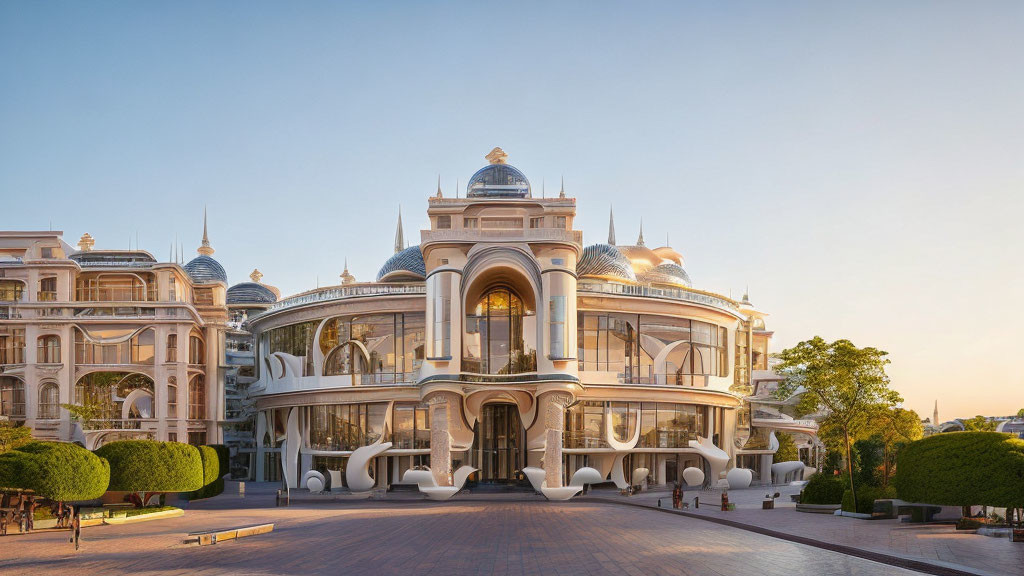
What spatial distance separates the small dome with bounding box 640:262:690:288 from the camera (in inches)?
3071

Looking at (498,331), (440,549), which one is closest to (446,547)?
(440,549)

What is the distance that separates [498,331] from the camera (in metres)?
58.8

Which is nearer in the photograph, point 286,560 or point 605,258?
point 286,560

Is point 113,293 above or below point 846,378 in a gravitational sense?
above

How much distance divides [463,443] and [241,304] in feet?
169

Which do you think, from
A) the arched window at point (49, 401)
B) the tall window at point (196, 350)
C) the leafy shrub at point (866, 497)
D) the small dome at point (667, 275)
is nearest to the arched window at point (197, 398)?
the tall window at point (196, 350)

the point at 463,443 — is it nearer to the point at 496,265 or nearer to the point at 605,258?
the point at 496,265

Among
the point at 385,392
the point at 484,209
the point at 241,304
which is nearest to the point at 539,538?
the point at 385,392

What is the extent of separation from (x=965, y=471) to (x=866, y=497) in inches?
271

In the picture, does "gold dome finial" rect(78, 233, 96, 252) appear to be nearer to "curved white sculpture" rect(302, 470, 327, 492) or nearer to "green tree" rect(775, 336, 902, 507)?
"curved white sculpture" rect(302, 470, 327, 492)

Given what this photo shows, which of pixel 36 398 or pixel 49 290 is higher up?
pixel 49 290

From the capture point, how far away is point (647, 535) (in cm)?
3075

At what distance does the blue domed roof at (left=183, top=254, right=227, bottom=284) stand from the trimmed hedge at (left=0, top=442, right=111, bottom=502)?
→ 53.3 meters

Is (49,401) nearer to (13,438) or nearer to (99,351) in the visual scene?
(99,351)
